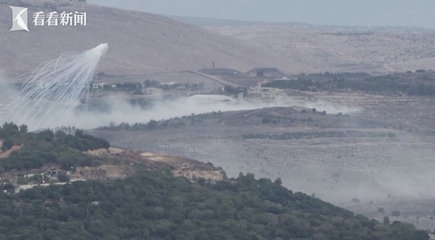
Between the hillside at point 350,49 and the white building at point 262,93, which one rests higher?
the hillside at point 350,49

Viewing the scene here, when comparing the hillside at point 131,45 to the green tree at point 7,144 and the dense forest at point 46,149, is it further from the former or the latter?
the green tree at point 7,144

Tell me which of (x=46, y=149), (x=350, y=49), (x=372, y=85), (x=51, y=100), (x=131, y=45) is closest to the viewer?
(x=46, y=149)

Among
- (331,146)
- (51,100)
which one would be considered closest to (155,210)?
(331,146)

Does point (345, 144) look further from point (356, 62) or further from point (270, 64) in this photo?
point (356, 62)

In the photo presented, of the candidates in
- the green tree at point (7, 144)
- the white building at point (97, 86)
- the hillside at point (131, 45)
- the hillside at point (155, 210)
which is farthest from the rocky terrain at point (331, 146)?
the hillside at point (131, 45)

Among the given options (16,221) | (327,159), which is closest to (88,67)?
(327,159)

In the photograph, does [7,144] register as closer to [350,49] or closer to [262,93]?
[262,93]

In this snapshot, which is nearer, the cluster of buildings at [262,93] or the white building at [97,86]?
the cluster of buildings at [262,93]
